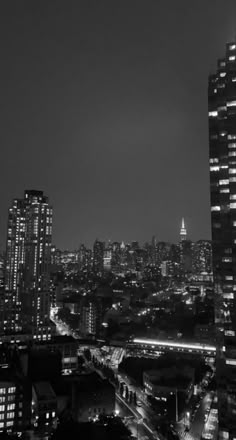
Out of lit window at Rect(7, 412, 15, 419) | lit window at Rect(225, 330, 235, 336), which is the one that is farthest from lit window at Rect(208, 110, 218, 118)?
lit window at Rect(7, 412, 15, 419)

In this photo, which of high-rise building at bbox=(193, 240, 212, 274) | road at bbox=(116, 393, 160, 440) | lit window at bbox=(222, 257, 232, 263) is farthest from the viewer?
high-rise building at bbox=(193, 240, 212, 274)

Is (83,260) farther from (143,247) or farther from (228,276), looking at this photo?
(228,276)

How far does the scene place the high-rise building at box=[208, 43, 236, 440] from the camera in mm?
16500

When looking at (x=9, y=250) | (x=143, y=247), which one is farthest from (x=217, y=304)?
(x=143, y=247)

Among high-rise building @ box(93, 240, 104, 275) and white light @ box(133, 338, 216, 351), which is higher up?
high-rise building @ box(93, 240, 104, 275)

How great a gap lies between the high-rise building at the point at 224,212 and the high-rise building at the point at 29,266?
2170cm

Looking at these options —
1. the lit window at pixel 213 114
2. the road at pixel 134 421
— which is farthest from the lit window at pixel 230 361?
the lit window at pixel 213 114

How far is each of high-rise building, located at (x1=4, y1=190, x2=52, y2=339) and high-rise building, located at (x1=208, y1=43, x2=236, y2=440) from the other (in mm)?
21700

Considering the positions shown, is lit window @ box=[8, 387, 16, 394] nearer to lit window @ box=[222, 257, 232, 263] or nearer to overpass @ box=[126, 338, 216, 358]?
lit window @ box=[222, 257, 232, 263]

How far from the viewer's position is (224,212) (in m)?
17.5

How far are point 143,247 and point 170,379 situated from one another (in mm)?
87222

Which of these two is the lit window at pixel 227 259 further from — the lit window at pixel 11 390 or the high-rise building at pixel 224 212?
the lit window at pixel 11 390

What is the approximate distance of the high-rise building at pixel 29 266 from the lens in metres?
35.7

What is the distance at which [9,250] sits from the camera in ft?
130
